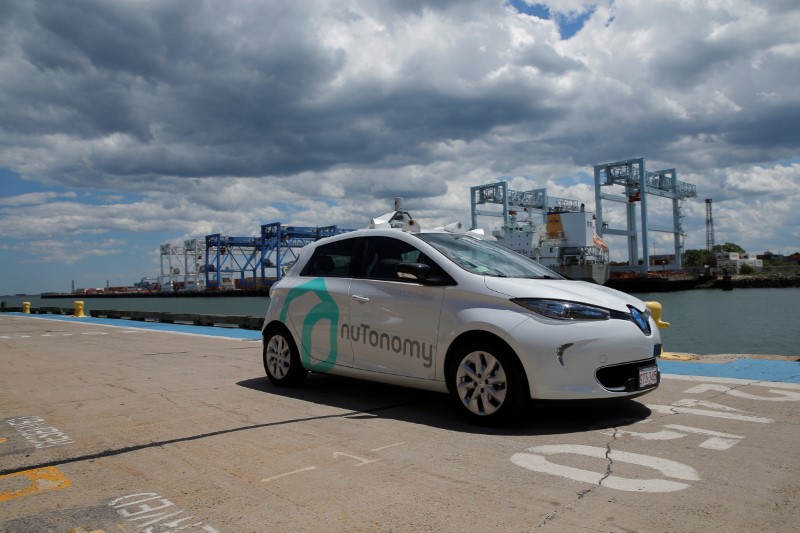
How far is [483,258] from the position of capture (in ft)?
18.0

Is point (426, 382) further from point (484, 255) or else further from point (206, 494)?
point (206, 494)

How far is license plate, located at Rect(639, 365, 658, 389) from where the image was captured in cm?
470

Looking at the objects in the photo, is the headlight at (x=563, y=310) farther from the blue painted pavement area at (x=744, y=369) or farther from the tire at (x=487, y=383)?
the blue painted pavement area at (x=744, y=369)

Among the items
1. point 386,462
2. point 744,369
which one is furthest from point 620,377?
point 744,369

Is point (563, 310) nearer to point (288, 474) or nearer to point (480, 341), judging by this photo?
point (480, 341)

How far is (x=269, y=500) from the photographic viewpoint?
3219 mm

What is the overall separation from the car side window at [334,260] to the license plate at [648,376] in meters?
2.86

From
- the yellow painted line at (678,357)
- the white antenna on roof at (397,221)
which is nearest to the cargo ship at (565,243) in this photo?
the yellow painted line at (678,357)

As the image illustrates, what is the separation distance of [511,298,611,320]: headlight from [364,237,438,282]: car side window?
3.67 ft

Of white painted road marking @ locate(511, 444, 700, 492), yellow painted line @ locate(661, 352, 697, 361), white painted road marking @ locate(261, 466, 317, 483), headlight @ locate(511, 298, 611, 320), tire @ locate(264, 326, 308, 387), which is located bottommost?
yellow painted line @ locate(661, 352, 697, 361)

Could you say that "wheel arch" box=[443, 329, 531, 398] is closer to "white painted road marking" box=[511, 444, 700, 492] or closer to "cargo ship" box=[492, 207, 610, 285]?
"white painted road marking" box=[511, 444, 700, 492]

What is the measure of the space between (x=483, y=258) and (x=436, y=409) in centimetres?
147

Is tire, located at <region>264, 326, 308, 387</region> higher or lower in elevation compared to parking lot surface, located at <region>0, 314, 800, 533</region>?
higher

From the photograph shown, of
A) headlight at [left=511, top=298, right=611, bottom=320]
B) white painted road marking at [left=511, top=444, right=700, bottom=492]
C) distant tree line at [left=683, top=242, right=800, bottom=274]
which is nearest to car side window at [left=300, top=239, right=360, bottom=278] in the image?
headlight at [left=511, top=298, right=611, bottom=320]
